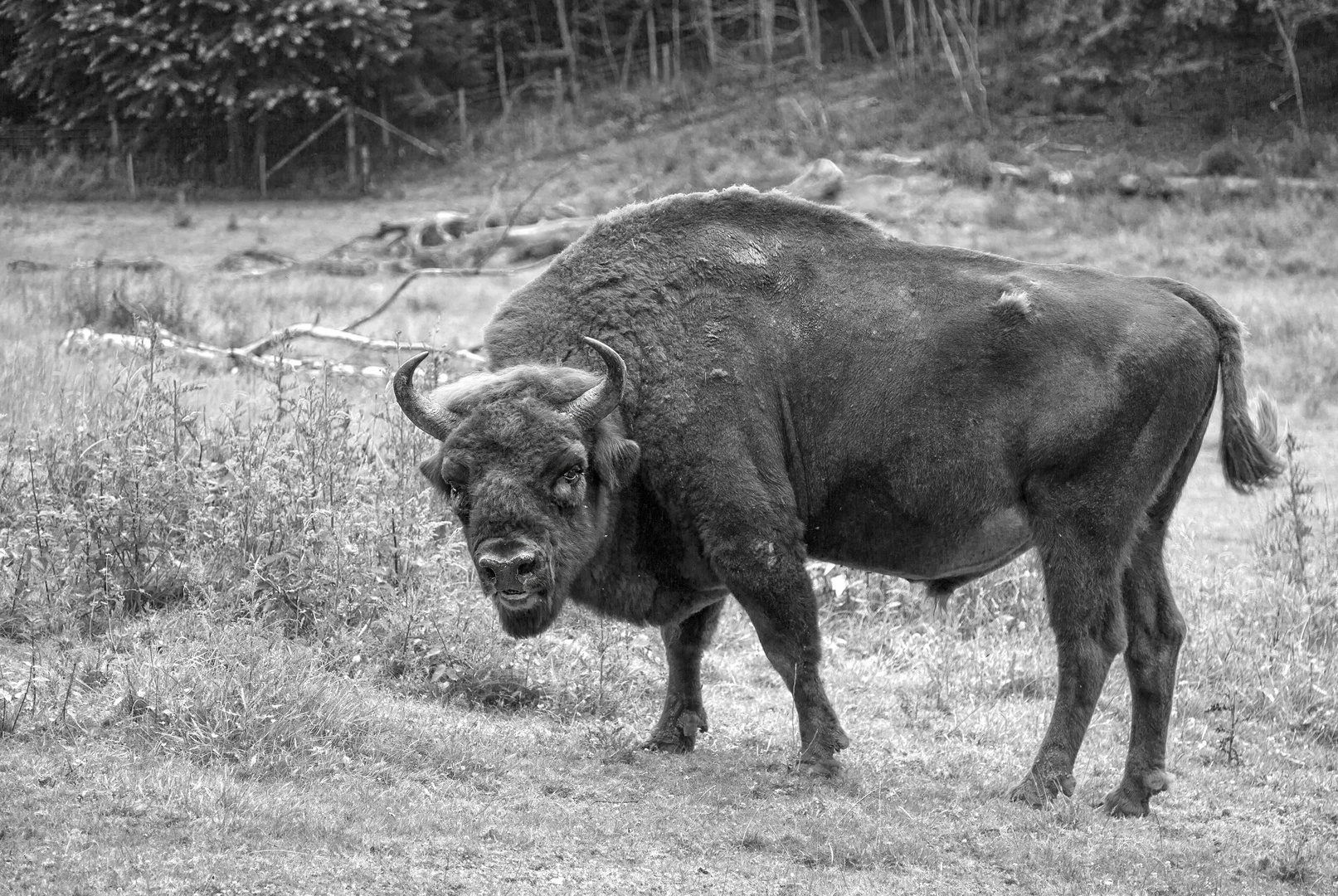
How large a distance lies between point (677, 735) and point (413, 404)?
2.21 metres

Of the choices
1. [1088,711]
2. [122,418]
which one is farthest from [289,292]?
[1088,711]

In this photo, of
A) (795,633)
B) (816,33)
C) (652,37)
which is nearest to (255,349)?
(795,633)

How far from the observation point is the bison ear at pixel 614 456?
20.8 ft

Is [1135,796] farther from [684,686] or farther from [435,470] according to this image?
[435,470]

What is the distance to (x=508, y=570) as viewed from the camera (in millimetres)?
5910

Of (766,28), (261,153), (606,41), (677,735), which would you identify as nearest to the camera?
(677,735)

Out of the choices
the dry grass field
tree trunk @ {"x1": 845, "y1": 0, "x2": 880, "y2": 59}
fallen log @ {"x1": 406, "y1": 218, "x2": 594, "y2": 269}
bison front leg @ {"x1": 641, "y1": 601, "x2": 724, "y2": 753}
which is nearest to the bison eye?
the dry grass field

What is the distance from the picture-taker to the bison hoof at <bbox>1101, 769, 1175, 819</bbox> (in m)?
6.68

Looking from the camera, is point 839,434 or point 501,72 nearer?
point 839,434

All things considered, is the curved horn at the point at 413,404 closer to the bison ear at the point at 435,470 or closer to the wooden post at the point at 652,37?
the bison ear at the point at 435,470

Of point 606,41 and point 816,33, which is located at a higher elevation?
point 606,41

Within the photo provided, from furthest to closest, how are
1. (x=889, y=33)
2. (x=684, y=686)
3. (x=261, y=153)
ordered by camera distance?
(x=889, y=33), (x=261, y=153), (x=684, y=686)

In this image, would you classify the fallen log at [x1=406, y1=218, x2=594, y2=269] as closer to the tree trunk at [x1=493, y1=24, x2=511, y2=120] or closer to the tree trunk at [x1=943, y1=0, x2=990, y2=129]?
the tree trunk at [x1=943, y1=0, x2=990, y2=129]

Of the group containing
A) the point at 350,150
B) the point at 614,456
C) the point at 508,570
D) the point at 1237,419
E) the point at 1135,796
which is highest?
the point at 614,456
